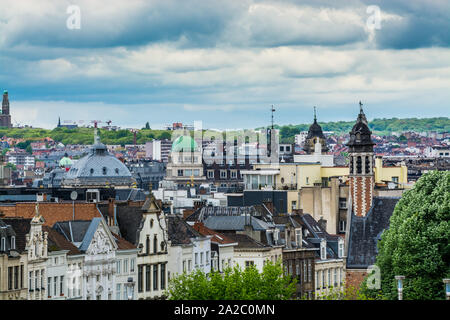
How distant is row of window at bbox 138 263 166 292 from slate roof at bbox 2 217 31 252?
9.36 metres

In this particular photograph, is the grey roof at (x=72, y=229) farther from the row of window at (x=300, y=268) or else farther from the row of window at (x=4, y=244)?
the row of window at (x=300, y=268)

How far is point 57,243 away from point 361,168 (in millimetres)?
38363

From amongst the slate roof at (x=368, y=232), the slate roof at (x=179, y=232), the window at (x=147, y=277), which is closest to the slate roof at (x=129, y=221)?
the window at (x=147, y=277)

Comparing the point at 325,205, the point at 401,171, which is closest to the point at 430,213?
the point at 325,205

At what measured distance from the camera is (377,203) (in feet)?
316

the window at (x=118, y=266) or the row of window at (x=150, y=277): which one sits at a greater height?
the window at (x=118, y=266)

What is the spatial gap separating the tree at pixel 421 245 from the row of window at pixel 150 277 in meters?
11.3

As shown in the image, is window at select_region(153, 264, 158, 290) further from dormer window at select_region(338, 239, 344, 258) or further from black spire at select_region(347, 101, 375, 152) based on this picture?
black spire at select_region(347, 101, 375, 152)

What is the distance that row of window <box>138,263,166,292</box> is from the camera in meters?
73.2

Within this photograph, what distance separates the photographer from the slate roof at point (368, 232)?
9275cm
